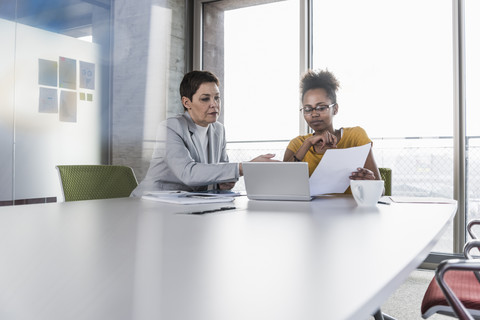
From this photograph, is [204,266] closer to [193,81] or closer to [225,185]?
[225,185]

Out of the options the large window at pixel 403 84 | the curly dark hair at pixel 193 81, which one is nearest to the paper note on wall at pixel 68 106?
the curly dark hair at pixel 193 81

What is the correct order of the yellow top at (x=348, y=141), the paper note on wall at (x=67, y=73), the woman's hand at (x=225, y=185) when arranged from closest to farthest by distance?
the woman's hand at (x=225, y=185), the yellow top at (x=348, y=141), the paper note on wall at (x=67, y=73)

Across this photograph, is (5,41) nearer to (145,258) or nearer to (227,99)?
(227,99)

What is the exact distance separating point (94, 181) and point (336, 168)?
1.16m

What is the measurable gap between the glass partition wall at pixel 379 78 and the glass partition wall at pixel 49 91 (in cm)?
140

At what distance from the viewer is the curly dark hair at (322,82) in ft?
7.76

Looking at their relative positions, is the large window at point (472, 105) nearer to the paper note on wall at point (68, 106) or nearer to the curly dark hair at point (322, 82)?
the curly dark hair at point (322, 82)

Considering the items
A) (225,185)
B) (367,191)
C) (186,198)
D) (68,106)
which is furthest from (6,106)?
(367,191)

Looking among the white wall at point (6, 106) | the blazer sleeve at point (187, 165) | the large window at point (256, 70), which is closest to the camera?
the blazer sleeve at point (187, 165)

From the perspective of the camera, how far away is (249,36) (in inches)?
174

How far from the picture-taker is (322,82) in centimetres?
237

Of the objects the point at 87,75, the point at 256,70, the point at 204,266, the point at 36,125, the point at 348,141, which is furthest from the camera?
the point at 256,70

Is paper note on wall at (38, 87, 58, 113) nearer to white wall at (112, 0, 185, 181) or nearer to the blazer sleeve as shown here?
white wall at (112, 0, 185, 181)

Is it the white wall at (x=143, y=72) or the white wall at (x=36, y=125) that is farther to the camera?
the white wall at (x=143, y=72)
